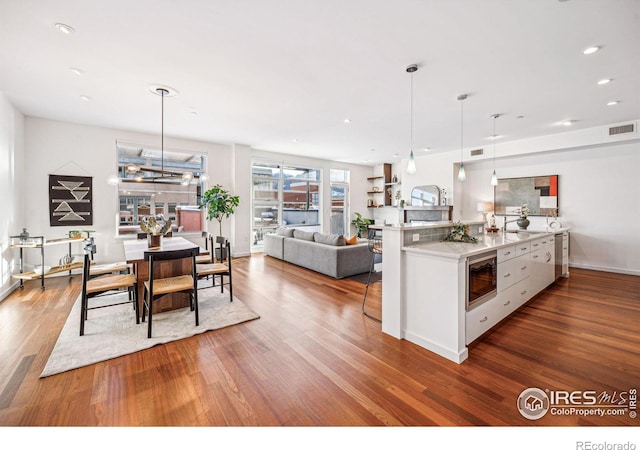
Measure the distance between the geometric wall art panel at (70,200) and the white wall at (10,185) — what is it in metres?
Result: 0.39

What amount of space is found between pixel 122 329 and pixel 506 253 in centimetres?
411

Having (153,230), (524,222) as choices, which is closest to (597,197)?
(524,222)

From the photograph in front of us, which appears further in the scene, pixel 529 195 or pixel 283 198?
pixel 283 198

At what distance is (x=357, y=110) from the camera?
4375 millimetres

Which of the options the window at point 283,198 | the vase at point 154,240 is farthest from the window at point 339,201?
the vase at point 154,240

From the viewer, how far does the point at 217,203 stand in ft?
20.6

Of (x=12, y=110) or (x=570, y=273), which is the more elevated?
(x=12, y=110)

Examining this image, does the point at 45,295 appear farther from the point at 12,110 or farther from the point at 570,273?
the point at 570,273

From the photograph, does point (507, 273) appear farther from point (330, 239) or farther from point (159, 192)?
point (159, 192)

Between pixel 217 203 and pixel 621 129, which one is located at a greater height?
pixel 621 129

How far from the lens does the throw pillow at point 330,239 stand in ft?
16.1

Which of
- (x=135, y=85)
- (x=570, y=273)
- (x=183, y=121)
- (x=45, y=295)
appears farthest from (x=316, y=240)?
(x=570, y=273)

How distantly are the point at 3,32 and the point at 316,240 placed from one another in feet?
14.9

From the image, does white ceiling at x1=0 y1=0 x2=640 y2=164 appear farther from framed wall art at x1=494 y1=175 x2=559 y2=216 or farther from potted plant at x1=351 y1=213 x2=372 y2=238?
potted plant at x1=351 y1=213 x2=372 y2=238
